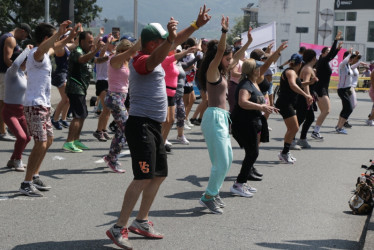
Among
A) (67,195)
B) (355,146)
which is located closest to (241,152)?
(355,146)

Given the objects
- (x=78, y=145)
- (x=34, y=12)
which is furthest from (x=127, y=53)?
(x=34, y=12)

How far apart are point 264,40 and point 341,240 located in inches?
502

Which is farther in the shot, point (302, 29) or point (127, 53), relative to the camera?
point (302, 29)

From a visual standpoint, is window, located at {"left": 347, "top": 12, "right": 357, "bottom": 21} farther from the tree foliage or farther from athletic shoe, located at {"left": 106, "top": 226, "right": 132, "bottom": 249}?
athletic shoe, located at {"left": 106, "top": 226, "right": 132, "bottom": 249}

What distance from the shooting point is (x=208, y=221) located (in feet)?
20.1

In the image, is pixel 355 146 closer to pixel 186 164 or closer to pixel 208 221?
pixel 186 164

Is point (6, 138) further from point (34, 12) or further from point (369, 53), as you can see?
point (369, 53)

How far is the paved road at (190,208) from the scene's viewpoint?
543 centimetres

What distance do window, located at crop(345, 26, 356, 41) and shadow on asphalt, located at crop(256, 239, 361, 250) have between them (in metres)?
84.0

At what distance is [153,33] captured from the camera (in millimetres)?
5094

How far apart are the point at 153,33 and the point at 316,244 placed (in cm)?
230

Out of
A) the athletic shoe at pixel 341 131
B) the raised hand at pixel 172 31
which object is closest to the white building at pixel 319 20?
the athletic shoe at pixel 341 131

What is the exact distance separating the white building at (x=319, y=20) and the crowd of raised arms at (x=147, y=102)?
68953mm

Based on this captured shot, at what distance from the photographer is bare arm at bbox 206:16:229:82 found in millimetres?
6262
